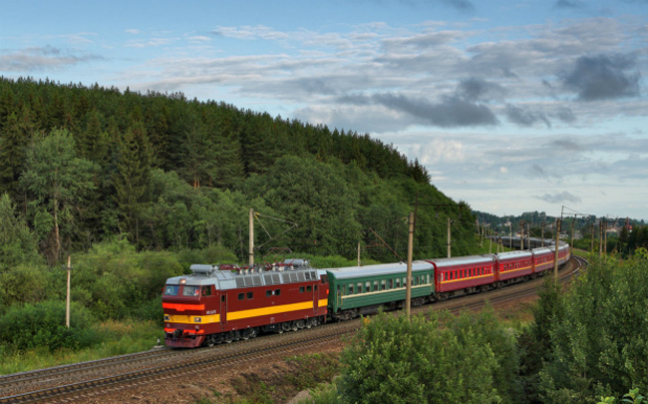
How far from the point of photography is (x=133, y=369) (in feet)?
88.2

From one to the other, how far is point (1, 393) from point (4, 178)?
68.2 metres

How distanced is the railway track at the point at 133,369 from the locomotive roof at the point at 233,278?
3.27m

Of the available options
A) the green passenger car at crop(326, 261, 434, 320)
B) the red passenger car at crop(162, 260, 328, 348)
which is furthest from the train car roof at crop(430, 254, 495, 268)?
the red passenger car at crop(162, 260, 328, 348)

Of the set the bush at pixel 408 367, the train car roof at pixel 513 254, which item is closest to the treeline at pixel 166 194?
the train car roof at pixel 513 254

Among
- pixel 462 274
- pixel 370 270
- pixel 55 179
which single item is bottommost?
pixel 462 274

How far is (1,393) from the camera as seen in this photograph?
22578 millimetres

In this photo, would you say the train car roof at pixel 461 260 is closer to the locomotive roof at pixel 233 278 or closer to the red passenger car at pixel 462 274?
the red passenger car at pixel 462 274

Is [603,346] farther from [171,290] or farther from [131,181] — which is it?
[131,181]

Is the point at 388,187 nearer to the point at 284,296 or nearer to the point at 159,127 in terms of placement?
the point at 159,127

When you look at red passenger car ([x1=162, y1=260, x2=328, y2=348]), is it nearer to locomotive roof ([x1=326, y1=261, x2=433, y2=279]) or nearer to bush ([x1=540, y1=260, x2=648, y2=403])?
locomotive roof ([x1=326, y1=261, x2=433, y2=279])

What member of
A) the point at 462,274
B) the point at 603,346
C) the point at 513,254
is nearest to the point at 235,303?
the point at 603,346

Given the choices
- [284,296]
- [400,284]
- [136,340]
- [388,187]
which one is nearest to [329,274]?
[284,296]

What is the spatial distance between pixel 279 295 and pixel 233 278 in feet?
13.1

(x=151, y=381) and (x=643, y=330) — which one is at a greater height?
(x=643, y=330)
